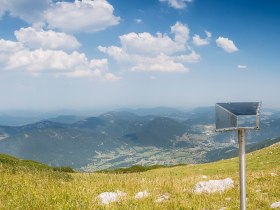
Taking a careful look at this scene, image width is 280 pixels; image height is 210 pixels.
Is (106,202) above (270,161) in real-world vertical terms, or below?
above

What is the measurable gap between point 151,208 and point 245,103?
4983mm

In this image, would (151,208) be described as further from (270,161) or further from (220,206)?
(270,161)

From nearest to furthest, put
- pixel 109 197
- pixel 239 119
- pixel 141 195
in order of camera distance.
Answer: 1. pixel 239 119
2. pixel 109 197
3. pixel 141 195

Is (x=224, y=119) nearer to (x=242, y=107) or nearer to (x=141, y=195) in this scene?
(x=242, y=107)

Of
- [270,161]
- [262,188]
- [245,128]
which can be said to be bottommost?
[270,161]

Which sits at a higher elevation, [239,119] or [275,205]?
[239,119]

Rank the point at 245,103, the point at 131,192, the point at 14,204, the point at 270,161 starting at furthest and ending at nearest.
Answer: the point at 270,161, the point at 131,192, the point at 14,204, the point at 245,103

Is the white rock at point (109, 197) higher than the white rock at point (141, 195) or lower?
higher

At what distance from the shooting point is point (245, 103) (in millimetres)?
7168

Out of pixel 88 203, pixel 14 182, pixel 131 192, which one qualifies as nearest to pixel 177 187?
pixel 131 192

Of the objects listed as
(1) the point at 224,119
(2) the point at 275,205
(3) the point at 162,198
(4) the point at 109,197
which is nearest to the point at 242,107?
(1) the point at 224,119

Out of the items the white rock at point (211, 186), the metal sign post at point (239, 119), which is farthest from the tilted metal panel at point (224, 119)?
the white rock at point (211, 186)

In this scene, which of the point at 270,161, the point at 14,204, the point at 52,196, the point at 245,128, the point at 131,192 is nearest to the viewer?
the point at 245,128

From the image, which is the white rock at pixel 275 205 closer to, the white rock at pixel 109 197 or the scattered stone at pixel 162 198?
the scattered stone at pixel 162 198
